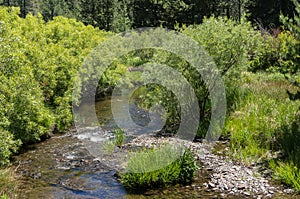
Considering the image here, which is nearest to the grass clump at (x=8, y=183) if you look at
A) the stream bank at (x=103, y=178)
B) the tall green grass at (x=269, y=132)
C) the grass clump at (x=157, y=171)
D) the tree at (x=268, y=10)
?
the stream bank at (x=103, y=178)

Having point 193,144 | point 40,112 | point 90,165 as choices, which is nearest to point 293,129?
point 193,144

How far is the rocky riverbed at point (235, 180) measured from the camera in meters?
7.72

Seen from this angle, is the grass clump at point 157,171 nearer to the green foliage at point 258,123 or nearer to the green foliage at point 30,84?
the green foliage at point 258,123

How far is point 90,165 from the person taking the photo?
10.1 meters

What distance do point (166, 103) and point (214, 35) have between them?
297cm

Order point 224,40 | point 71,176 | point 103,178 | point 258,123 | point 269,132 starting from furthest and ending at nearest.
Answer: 1. point 224,40
2. point 258,123
3. point 269,132
4. point 71,176
5. point 103,178

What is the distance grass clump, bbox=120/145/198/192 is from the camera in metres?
8.23

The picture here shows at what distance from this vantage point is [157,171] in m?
8.28

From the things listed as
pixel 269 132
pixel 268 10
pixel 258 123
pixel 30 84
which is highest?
pixel 268 10

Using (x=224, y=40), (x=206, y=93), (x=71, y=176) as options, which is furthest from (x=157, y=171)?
(x=224, y=40)

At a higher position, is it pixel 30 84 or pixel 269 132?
pixel 30 84

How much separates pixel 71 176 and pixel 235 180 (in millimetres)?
4286

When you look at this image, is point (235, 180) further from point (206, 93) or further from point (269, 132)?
point (206, 93)

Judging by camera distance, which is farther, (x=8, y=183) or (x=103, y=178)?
(x=103, y=178)
